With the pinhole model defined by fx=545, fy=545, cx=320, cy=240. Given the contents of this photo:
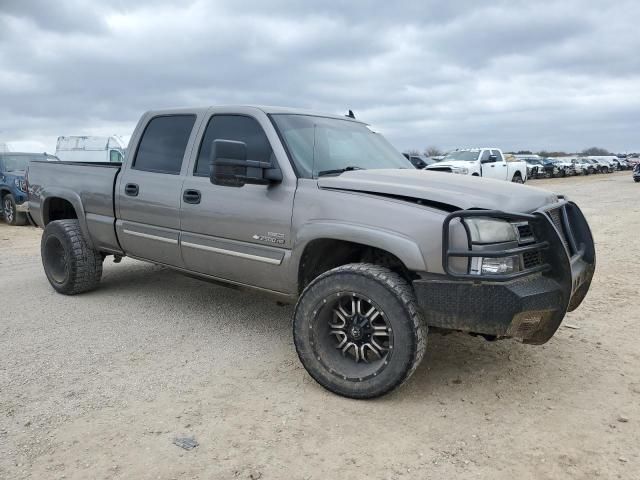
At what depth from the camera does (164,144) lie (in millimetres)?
4805

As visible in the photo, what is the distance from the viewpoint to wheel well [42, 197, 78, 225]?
591cm

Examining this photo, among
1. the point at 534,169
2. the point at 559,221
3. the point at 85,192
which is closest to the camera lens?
the point at 559,221

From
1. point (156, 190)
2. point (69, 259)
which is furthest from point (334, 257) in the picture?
point (69, 259)

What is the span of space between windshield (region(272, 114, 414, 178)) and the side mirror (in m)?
0.29

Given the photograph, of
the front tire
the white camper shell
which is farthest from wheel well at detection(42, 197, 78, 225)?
the white camper shell

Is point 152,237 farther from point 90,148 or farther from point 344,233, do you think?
point 90,148

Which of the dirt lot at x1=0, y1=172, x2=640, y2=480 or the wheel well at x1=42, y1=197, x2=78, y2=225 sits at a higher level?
the wheel well at x1=42, y1=197, x2=78, y2=225

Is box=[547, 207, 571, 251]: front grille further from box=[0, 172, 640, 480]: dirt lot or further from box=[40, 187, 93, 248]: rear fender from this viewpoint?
box=[40, 187, 93, 248]: rear fender

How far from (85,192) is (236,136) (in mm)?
2000

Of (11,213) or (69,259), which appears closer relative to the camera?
(69,259)

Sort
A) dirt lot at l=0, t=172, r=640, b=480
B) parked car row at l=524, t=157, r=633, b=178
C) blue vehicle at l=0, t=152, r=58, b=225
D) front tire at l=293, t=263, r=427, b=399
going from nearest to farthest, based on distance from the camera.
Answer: dirt lot at l=0, t=172, r=640, b=480, front tire at l=293, t=263, r=427, b=399, blue vehicle at l=0, t=152, r=58, b=225, parked car row at l=524, t=157, r=633, b=178

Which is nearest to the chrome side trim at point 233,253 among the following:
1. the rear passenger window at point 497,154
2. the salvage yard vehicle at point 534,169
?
the rear passenger window at point 497,154

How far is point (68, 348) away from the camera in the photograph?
4.14 m

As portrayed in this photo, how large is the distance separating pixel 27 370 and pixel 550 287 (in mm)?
3424
